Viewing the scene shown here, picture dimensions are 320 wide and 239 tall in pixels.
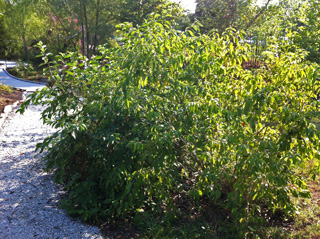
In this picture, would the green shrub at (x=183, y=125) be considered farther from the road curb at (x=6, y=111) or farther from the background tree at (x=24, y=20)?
the background tree at (x=24, y=20)

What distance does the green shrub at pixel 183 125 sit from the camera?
286cm

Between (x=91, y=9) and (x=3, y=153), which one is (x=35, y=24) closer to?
(x=91, y=9)

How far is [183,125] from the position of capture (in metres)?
3.16

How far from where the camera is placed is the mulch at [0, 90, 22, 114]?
823 centimetres

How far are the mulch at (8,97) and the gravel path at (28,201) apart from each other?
10.4ft

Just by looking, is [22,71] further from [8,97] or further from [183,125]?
[183,125]

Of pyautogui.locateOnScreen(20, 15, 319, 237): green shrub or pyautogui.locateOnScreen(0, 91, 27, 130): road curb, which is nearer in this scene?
pyautogui.locateOnScreen(20, 15, 319, 237): green shrub

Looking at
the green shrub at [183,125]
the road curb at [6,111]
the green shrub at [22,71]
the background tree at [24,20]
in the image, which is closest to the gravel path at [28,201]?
the green shrub at [183,125]

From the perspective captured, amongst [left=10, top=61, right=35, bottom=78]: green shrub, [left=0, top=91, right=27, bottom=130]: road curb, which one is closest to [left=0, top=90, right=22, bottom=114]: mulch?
[left=0, top=91, right=27, bottom=130]: road curb

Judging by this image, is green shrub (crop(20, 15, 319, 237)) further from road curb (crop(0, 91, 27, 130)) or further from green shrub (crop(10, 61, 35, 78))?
green shrub (crop(10, 61, 35, 78))

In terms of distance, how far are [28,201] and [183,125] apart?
1962 mm

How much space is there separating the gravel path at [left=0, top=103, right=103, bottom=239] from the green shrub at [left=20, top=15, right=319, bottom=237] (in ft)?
0.66

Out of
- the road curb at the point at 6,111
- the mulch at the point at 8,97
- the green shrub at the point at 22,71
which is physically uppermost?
the green shrub at the point at 22,71

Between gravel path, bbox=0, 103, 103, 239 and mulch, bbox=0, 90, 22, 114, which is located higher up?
mulch, bbox=0, 90, 22, 114
